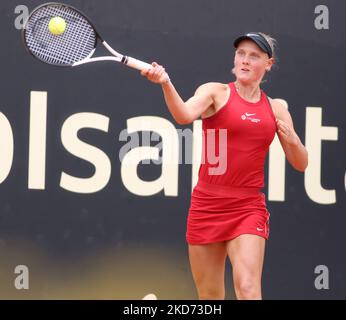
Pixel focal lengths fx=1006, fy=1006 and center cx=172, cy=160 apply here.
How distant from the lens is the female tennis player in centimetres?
539

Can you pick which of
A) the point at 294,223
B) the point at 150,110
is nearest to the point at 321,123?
the point at 294,223

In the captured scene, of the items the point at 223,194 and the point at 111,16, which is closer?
the point at 223,194

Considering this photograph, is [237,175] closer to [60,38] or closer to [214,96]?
[214,96]

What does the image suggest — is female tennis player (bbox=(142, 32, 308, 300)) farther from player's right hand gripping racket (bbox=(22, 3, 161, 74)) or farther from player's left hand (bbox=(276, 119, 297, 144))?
player's right hand gripping racket (bbox=(22, 3, 161, 74))

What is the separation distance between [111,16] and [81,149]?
88 cm

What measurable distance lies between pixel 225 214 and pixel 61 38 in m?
1.29

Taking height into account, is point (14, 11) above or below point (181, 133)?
above

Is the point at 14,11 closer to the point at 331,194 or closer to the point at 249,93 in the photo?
the point at 249,93

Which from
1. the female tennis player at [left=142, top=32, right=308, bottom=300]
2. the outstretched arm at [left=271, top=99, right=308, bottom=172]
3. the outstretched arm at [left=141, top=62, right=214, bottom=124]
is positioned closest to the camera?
the outstretched arm at [left=141, top=62, right=214, bottom=124]

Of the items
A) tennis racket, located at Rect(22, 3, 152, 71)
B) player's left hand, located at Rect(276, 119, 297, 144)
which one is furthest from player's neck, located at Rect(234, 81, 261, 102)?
tennis racket, located at Rect(22, 3, 152, 71)

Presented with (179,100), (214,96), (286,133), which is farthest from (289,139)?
(179,100)

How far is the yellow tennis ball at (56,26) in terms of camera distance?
5277 millimetres

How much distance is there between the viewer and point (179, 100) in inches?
201

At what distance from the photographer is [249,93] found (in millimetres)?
5602
